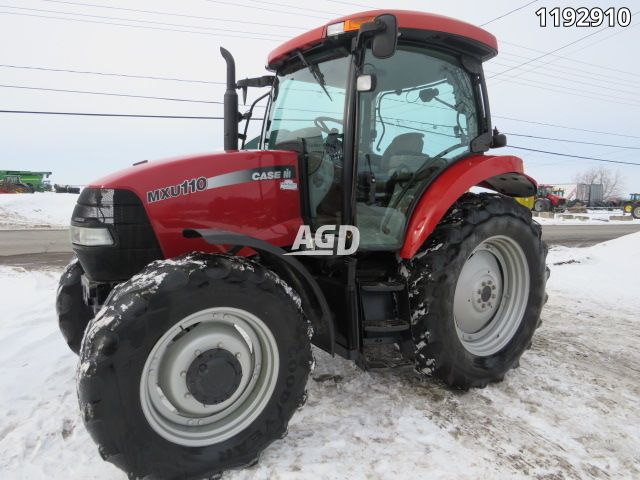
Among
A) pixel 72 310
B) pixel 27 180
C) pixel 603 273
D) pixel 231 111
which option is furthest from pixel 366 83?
pixel 27 180

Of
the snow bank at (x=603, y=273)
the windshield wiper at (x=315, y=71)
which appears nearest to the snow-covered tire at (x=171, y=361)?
the windshield wiper at (x=315, y=71)

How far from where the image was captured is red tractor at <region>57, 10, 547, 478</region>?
1938 millimetres

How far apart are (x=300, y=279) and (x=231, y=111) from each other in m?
1.57

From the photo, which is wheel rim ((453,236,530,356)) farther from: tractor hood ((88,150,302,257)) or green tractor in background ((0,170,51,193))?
green tractor in background ((0,170,51,193))

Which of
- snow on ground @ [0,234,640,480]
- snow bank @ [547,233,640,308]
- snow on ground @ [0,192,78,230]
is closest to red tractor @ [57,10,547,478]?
snow on ground @ [0,234,640,480]

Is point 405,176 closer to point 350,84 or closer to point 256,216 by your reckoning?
point 350,84

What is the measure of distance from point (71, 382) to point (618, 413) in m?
3.40

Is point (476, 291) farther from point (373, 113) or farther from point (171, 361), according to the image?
point (171, 361)

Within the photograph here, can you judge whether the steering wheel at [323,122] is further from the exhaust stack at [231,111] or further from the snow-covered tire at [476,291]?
the snow-covered tire at [476,291]

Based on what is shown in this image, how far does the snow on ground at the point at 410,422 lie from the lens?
2.11 meters

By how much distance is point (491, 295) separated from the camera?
126 inches

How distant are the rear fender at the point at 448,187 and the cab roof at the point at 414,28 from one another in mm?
767

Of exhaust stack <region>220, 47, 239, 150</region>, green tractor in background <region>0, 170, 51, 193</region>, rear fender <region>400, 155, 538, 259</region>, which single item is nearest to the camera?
rear fender <region>400, 155, 538, 259</region>

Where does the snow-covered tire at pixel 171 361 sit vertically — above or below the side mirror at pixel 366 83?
below
